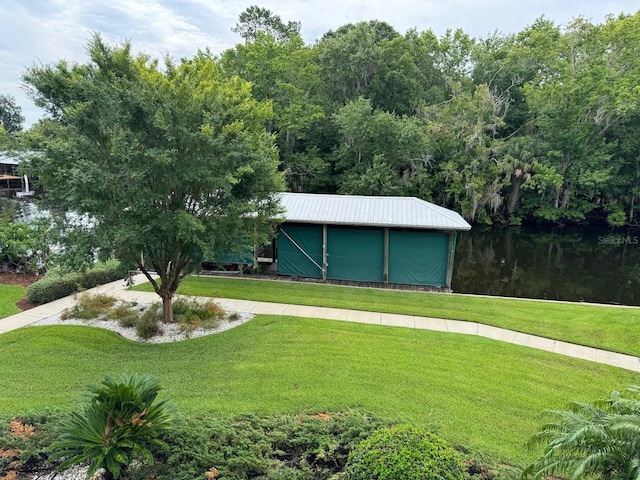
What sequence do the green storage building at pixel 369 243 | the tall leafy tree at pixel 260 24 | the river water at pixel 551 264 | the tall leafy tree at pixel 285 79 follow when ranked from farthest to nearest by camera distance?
the tall leafy tree at pixel 260 24, the tall leafy tree at pixel 285 79, the river water at pixel 551 264, the green storage building at pixel 369 243

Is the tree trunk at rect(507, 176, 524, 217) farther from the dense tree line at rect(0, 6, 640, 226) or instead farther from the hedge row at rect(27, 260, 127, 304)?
the hedge row at rect(27, 260, 127, 304)

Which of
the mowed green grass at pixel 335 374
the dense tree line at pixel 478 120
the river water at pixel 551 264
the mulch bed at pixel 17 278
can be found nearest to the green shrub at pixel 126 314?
the mowed green grass at pixel 335 374

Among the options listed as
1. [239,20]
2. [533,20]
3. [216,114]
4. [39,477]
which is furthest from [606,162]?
[239,20]

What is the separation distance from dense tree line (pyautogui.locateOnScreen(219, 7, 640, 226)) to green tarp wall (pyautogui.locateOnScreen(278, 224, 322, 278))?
1413 cm

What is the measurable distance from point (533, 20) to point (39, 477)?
1583 inches

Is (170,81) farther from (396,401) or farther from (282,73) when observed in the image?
(282,73)

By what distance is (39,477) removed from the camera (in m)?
4.28

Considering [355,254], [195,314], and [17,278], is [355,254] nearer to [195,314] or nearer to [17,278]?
[195,314]

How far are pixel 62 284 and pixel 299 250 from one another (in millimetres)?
7303

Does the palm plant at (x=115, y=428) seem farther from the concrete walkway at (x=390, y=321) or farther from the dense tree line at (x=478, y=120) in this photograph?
the dense tree line at (x=478, y=120)

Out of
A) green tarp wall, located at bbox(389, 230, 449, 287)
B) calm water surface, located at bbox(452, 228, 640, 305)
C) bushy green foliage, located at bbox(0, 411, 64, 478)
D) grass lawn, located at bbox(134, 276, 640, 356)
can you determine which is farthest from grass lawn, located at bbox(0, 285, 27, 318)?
calm water surface, located at bbox(452, 228, 640, 305)

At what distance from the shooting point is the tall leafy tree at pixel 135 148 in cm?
755

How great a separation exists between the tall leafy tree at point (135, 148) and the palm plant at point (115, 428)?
3.74 m

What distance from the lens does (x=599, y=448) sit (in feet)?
12.2
